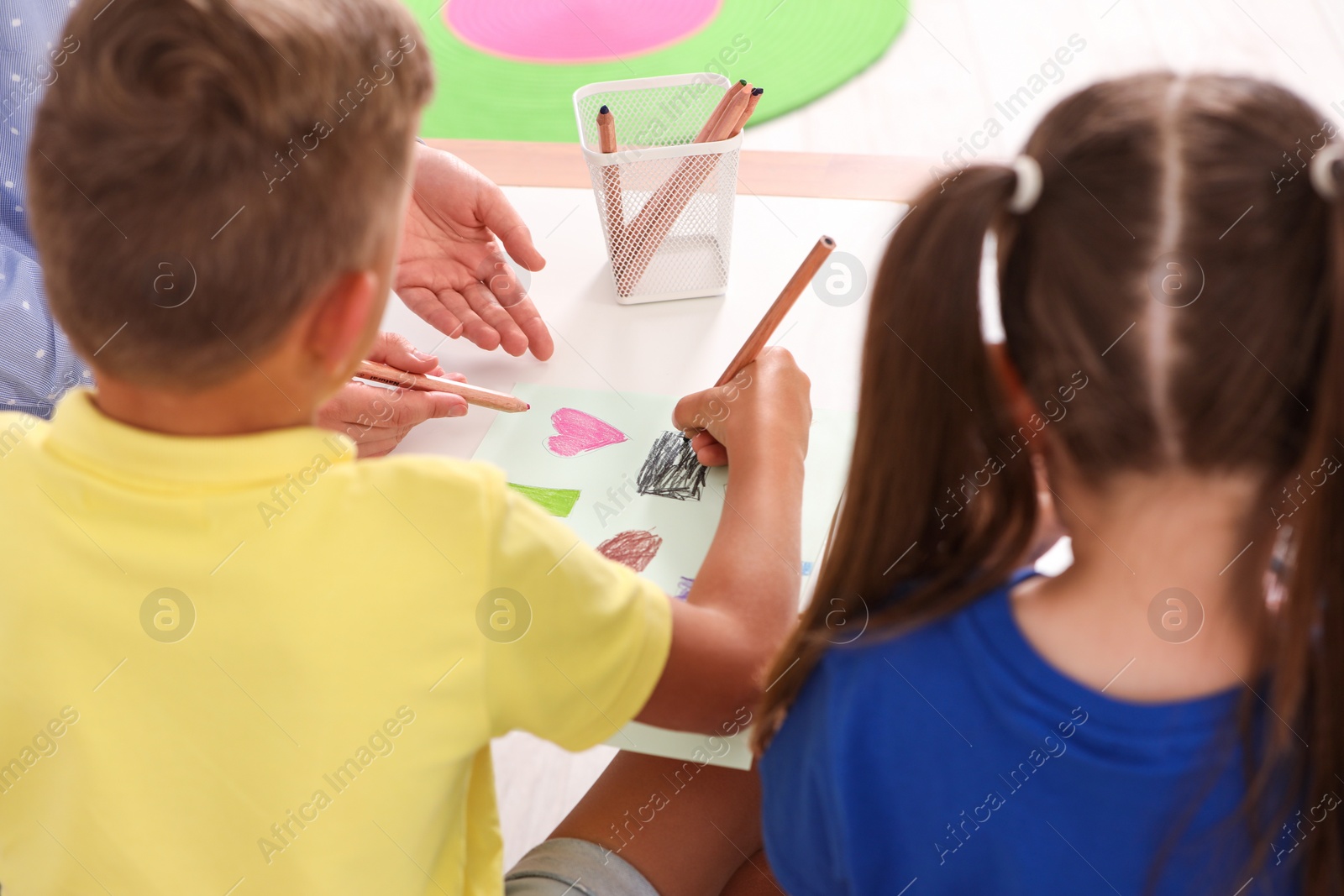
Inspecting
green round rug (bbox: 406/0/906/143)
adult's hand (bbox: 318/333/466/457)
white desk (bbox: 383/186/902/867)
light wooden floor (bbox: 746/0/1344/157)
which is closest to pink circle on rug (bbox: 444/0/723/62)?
green round rug (bbox: 406/0/906/143)

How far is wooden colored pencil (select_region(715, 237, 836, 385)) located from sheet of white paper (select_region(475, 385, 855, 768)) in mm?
62

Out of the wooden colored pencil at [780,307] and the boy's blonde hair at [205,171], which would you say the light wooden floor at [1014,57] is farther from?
the boy's blonde hair at [205,171]

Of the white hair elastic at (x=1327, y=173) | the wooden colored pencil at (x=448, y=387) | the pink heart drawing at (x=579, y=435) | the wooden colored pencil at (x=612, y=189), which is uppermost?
the white hair elastic at (x=1327, y=173)

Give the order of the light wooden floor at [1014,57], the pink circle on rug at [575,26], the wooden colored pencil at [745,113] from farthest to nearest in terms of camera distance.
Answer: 1. the pink circle on rug at [575,26]
2. the light wooden floor at [1014,57]
3. the wooden colored pencil at [745,113]

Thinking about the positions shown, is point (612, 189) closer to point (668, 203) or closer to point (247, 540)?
point (668, 203)

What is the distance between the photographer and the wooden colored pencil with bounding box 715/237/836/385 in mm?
665

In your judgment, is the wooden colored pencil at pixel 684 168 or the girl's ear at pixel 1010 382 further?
the wooden colored pencil at pixel 684 168

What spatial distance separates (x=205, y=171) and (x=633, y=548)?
35 centimetres

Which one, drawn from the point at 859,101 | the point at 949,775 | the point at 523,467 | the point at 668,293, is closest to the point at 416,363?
the point at 523,467

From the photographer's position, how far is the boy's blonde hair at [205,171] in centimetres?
42

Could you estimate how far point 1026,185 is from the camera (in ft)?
1.42

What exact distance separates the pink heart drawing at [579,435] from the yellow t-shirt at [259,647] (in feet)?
0.71

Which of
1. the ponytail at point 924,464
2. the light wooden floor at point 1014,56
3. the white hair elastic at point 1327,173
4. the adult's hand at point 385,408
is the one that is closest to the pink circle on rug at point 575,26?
the light wooden floor at point 1014,56

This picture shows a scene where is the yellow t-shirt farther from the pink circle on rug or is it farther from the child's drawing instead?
the pink circle on rug
